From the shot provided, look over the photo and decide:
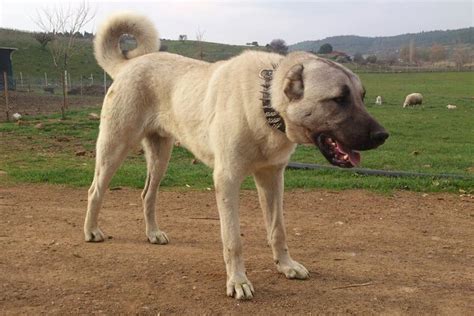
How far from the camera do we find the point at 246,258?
496 cm

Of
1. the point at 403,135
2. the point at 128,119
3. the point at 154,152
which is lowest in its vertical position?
the point at 403,135

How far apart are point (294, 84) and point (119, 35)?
2.88m

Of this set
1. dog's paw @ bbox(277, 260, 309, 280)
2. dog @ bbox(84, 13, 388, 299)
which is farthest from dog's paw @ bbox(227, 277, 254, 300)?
dog's paw @ bbox(277, 260, 309, 280)

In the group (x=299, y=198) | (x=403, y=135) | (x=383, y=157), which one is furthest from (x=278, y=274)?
(x=403, y=135)

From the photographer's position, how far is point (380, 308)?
3861mm

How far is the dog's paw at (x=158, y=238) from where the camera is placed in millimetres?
5457

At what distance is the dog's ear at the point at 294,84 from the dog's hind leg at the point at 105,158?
203cm

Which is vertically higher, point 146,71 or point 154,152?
point 146,71

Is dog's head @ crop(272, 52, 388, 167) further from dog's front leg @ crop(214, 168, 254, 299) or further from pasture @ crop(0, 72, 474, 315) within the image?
pasture @ crop(0, 72, 474, 315)

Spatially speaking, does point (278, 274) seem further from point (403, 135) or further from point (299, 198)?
point (403, 135)

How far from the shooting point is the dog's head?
11.5 feet

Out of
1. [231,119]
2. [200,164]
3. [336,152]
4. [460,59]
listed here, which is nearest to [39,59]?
[200,164]

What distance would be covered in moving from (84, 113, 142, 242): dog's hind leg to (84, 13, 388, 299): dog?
0.03 ft

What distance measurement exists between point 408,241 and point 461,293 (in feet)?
4.93
